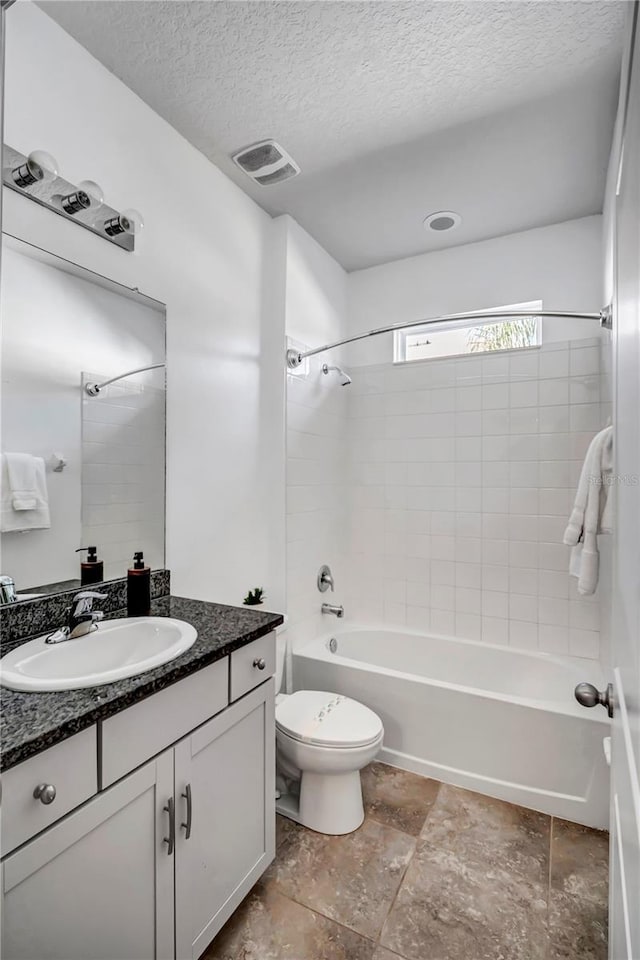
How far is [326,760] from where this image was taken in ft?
6.03

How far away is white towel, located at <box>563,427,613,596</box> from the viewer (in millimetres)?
2027

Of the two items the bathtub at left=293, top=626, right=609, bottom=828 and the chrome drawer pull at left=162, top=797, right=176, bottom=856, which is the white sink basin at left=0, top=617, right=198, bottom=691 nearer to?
the chrome drawer pull at left=162, top=797, right=176, bottom=856

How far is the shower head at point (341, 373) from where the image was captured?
2.90 meters

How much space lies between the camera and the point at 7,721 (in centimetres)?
93

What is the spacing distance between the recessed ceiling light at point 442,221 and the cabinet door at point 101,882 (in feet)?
8.68

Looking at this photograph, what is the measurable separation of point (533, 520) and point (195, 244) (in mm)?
2183

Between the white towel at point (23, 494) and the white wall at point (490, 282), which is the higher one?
the white wall at point (490, 282)

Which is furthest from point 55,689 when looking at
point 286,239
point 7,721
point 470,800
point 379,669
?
point 286,239

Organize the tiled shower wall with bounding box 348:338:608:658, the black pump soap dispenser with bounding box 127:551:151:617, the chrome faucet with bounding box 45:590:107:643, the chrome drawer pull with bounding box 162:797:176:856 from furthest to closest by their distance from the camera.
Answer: the tiled shower wall with bounding box 348:338:608:658 < the black pump soap dispenser with bounding box 127:551:151:617 < the chrome faucet with bounding box 45:590:107:643 < the chrome drawer pull with bounding box 162:797:176:856

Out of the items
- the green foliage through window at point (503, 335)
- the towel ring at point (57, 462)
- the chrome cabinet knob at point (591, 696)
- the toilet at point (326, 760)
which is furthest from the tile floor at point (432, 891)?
the green foliage through window at point (503, 335)

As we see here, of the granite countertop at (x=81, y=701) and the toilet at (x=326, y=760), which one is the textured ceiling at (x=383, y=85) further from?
the toilet at (x=326, y=760)

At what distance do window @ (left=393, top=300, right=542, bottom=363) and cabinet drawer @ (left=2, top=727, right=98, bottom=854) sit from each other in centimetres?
262

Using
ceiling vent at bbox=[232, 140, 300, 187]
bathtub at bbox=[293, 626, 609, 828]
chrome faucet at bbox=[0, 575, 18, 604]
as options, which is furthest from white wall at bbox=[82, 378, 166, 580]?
bathtub at bbox=[293, 626, 609, 828]

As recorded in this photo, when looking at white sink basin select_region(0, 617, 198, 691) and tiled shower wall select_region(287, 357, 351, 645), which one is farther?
tiled shower wall select_region(287, 357, 351, 645)
